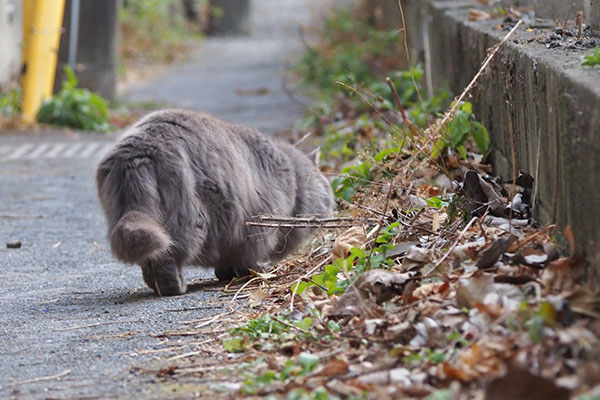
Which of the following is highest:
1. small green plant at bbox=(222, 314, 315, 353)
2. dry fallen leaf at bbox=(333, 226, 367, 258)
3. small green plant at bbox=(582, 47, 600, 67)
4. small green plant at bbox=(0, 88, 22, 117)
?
small green plant at bbox=(582, 47, 600, 67)

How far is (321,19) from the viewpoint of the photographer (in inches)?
669

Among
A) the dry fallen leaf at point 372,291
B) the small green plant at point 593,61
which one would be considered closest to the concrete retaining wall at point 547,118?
the small green plant at point 593,61

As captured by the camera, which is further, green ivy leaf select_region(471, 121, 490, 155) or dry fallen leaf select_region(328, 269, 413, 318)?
green ivy leaf select_region(471, 121, 490, 155)

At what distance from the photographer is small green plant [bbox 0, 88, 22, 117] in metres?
10.3

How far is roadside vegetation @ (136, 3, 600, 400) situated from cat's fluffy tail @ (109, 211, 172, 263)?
1.22 ft

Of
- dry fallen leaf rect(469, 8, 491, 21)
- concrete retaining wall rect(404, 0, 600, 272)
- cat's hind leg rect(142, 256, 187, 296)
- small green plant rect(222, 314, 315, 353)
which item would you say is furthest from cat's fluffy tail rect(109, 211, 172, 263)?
dry fallen leaf rect(469, 8, 491, 21)

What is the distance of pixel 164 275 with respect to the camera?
415 centimetres

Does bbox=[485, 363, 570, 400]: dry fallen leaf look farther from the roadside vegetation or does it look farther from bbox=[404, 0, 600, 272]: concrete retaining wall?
bbox=[404, 0, 600, 272]: concrete retaining wall

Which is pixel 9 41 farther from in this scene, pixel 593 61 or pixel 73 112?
pixel 593 61

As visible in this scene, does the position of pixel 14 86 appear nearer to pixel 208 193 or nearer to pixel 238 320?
pixel 208 193

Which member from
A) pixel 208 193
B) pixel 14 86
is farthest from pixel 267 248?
pixel 14 86

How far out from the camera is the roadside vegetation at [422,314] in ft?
8.24

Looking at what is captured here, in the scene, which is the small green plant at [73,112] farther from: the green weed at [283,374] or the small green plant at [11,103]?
the green weed at [283,374]

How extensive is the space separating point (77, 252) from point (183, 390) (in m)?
2.68
